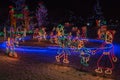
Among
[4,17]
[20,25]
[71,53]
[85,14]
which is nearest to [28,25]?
[20,25]

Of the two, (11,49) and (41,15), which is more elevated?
(41,15)

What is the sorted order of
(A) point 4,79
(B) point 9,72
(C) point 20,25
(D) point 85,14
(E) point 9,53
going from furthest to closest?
1. (D) point 85,14
2. (C) point 20,25
3. (E) point 9,53
4. (B) point 9,72
5. (A) point 4,79

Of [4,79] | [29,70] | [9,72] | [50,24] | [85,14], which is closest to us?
[4,79]

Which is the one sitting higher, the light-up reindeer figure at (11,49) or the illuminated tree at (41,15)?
the illuminated tree at (41,15)

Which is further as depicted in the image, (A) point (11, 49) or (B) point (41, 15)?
(B) point (41, 15)

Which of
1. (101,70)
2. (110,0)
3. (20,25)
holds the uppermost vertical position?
(110,0)

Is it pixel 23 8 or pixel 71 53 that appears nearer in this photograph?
pixel 71 53

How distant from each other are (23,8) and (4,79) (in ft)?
138

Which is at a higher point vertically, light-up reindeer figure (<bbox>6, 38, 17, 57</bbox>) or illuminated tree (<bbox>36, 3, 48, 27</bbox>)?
illuminated tree (<bbox>36, 3, 48, 27</bbox>)

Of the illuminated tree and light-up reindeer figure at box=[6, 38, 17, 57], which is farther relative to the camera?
the illuminated tree

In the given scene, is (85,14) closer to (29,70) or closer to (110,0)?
(110,0)

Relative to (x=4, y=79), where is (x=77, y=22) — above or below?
above

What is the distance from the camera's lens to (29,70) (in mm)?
17109

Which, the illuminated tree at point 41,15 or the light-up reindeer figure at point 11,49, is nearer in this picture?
the light-up reindeer figure at point 11,49
